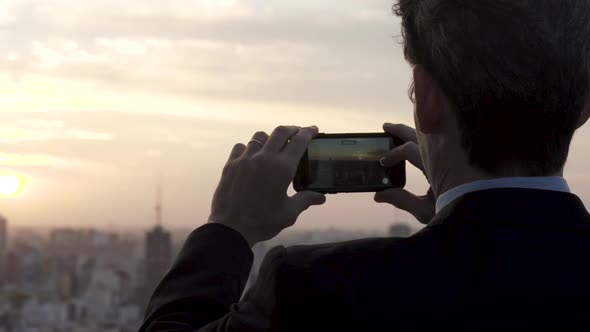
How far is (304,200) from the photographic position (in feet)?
3.42

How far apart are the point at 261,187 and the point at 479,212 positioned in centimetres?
24

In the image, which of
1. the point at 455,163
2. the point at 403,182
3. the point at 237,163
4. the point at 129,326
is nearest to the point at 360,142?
the point at 403,182

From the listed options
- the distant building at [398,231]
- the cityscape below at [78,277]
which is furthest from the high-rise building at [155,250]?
the distant building at [398,231]

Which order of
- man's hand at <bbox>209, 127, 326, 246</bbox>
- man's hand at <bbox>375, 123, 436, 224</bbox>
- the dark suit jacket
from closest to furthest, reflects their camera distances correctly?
the dark suit jacket, man's hand at <bbox>209, 127, 326, 246</bbox>, man's hand at <bbox>375, 123, 436, 224</bbox>

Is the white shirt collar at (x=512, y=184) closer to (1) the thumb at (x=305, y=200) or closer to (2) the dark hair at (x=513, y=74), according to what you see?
(2) the dark hair at (x=513, y=74)

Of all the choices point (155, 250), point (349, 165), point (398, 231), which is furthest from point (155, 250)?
point (349, 165)

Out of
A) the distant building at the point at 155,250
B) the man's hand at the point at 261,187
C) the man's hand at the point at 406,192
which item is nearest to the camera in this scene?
the man's hand at the point at 261,187

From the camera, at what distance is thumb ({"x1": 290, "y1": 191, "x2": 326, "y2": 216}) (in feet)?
3.36

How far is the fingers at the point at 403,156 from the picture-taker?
107 centimetres

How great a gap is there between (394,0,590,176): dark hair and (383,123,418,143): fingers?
0.82 ft

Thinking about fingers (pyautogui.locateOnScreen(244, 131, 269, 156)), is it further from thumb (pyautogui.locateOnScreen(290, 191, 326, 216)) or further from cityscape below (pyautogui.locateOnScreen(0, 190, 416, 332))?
cityscape below (pyautogui.locateOnScreen(0, 190, 416, 332))

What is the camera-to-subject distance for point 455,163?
2.72 feet

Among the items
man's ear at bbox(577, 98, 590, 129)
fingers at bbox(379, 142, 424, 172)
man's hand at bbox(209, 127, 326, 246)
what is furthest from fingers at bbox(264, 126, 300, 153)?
man's ear at bbox(577, 98, 590, 129)

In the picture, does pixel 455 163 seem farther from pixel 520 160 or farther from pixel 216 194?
pixel 216 194
